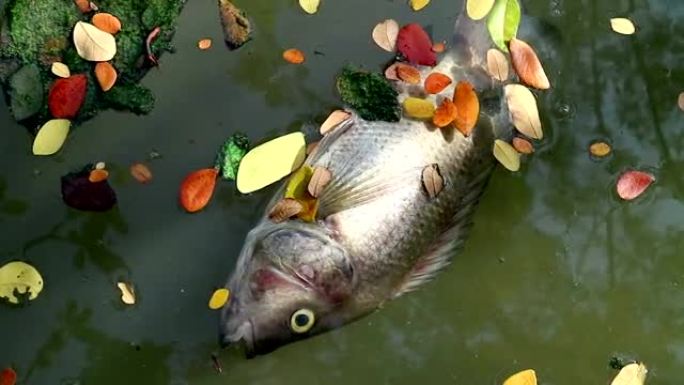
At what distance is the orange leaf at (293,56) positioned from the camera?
3.44 m

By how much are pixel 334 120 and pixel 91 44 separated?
84 cm

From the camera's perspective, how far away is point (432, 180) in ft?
10.4

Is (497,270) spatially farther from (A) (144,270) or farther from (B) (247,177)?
(A) (144,270)

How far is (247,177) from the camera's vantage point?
3293 mm

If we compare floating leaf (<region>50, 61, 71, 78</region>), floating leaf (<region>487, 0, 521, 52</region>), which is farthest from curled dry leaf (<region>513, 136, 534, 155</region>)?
floating leaf (<region>50, 61, 71, 78</region>)

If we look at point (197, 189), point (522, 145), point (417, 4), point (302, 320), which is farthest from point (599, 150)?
point (197, 189)

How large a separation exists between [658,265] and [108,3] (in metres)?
2.08

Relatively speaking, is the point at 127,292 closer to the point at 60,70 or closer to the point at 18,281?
the point at 18,281

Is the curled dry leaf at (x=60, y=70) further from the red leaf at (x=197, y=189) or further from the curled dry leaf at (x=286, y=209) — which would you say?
the curled dry leaf at (x=286, y=209)

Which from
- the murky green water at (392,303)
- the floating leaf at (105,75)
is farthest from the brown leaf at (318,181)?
the floating leaf at (105,75)

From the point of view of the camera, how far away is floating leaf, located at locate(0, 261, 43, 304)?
3188mm

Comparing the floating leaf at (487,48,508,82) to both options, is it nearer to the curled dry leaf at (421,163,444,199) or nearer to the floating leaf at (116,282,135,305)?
the curled dry leaf at (421,163,444,199)


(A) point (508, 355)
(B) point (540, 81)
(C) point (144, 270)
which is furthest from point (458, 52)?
(C) point (144, 270)

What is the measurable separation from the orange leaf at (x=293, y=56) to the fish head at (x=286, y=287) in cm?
65
